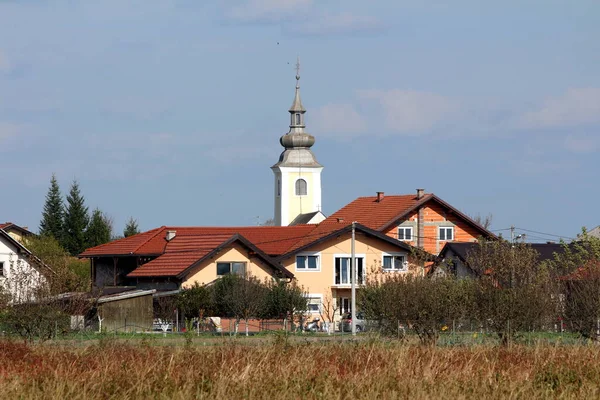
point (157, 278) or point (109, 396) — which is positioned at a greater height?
point (157, 278)

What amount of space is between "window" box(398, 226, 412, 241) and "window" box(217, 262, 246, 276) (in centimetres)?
1624

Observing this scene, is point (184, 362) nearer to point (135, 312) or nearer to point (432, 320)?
point (432, 320)

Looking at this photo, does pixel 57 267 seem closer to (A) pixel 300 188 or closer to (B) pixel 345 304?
(B) pixel 345 304

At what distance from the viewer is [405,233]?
7106 cm

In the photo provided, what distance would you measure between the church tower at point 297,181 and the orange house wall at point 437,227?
37.2 meters

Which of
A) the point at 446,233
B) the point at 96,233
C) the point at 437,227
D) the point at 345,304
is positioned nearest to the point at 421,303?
the point at 345,304

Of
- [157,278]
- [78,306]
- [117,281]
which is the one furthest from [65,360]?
[117,281]

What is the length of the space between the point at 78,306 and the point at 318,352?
21.5 metres

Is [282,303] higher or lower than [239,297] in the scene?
lower

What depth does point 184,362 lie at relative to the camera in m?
18.9

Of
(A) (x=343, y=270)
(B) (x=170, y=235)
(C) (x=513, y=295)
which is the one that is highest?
(B) (x=170, y=235)

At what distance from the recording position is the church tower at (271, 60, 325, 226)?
10981 cm

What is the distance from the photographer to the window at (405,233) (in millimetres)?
70938

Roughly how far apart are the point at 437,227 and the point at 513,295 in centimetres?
3745
